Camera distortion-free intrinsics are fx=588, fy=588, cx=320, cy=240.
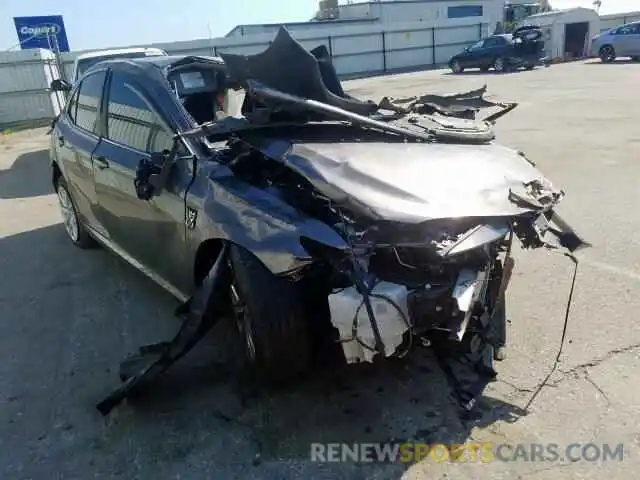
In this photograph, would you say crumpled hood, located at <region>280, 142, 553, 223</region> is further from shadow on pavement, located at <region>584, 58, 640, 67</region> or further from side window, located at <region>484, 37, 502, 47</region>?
shadow on pavement, located at <region>584, 58, 640, 67</region>

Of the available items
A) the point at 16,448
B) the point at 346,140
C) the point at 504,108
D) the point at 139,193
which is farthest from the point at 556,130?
the point at 16,448

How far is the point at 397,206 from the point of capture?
104 inches

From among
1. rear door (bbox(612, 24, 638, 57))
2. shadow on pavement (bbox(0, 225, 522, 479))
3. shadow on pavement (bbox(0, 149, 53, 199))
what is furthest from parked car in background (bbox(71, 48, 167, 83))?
rear door (bbox(612, 24, 638, 57))

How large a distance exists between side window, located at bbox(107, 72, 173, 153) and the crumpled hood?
1027mm

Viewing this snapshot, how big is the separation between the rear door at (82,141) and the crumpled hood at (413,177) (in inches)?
86.0

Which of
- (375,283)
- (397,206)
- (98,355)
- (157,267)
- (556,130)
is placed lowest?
(556,130)

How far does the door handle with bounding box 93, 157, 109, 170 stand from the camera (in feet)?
13.5

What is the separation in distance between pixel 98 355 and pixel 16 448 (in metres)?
0.85

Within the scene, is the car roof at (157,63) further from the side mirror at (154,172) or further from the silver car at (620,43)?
the silver car at (620,43)

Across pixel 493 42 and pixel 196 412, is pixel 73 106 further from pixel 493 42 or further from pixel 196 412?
pixel 493 42

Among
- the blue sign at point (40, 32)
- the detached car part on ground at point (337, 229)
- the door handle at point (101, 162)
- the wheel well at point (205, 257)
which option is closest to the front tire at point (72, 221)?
the door handle at point (101, 162)

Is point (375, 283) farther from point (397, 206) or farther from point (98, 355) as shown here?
point (98, 355)

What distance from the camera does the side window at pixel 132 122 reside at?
3.60m

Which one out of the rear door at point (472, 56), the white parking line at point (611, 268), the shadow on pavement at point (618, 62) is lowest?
the shadow on pavement at point (618, 62)
